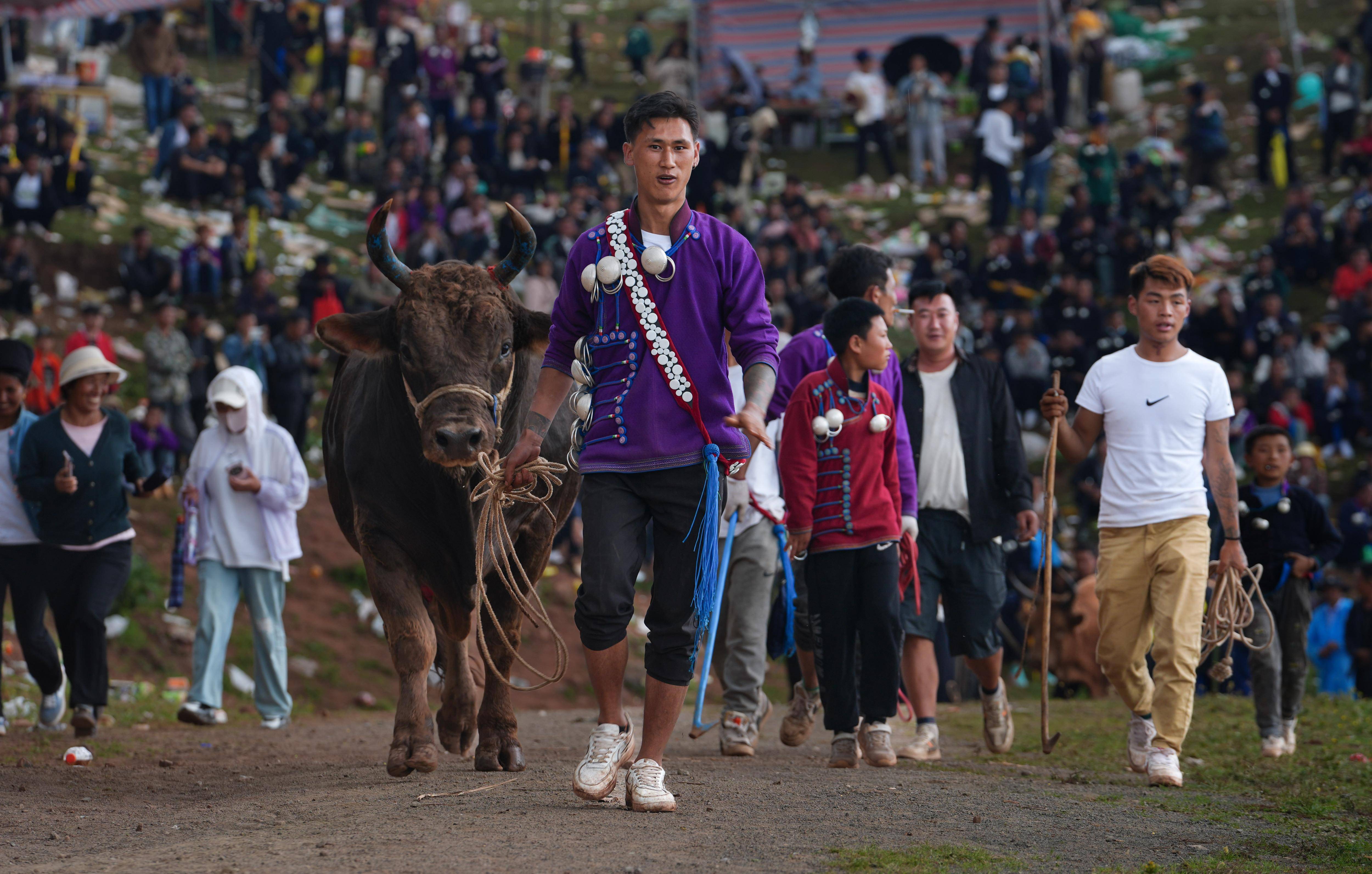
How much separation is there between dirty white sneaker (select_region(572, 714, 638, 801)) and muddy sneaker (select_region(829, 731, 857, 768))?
6.00ft

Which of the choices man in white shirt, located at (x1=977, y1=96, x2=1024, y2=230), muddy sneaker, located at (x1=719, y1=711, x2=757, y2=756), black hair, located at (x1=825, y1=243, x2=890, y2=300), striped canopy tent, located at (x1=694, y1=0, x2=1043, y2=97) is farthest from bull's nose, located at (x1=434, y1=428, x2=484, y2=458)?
striped canopy tent, located at (x1=694, y1=0, x2=1043, y2=97)

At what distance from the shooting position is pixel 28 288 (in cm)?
1916

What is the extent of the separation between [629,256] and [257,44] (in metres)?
26.6

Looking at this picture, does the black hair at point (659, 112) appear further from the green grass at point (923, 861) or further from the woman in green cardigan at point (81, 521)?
the woman in green cardigan at point (81, 521)

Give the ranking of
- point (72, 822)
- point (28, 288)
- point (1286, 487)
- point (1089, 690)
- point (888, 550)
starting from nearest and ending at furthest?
point (72, 822), point (888, 550), point (1286, 487), point (1089, 690), point (28, 288)

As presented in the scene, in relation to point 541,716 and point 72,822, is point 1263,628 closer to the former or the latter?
point 541,716

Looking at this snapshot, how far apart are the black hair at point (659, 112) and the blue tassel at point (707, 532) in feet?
3.93

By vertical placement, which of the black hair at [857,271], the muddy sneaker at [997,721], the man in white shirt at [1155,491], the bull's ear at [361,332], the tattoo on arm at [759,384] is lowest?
the muddy sneaker at [997,721]

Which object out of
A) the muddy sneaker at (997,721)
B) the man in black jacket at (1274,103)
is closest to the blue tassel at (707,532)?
the muddy sneaker at (997,721)

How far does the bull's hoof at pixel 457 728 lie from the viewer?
275 inches

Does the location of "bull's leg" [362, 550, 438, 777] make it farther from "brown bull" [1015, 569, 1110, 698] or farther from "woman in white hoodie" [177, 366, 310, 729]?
"brown bull" [1015, 569, 1110, 698]

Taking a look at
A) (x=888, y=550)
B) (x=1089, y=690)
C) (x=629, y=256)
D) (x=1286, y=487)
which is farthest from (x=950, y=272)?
(x=629, y=256)

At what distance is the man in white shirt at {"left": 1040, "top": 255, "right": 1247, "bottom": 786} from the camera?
700 centimetres

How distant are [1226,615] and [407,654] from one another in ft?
13.3
